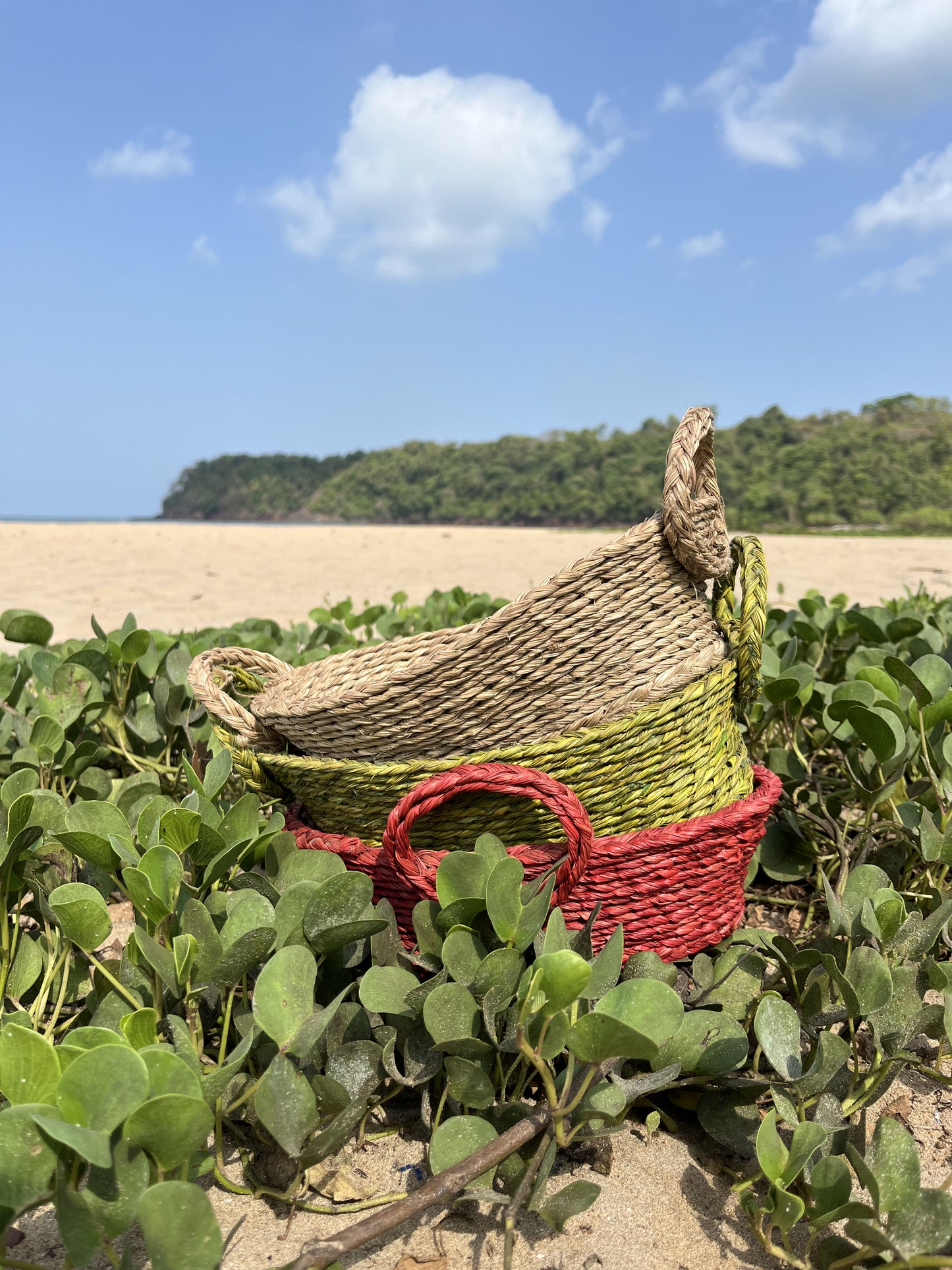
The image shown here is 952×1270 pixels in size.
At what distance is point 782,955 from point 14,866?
999 mm

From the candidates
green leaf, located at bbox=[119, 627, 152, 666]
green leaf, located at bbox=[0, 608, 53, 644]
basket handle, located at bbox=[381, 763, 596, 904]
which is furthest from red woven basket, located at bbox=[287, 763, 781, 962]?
green leaf, located at bbox=[0, 608, 53, 644]

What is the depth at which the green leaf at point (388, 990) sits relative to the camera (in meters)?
0.94

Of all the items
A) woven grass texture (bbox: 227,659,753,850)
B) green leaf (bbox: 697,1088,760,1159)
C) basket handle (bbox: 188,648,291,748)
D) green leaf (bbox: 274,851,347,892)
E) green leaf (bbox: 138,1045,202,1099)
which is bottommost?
green leaf (bbox: 697,1088,760,1159)

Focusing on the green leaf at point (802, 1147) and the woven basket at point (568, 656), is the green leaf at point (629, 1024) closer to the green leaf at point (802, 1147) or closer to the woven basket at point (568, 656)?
the green leaf at point (802, 1147)

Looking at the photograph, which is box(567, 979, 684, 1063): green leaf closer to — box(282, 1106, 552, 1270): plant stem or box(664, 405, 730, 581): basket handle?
box(282, 1106, 552, 1270): plant stem

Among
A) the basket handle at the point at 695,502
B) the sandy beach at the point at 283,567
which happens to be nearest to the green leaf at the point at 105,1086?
the basket handle at the point at 695,502

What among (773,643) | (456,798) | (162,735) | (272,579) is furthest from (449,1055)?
(272,579)

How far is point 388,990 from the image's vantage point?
962 millimetres

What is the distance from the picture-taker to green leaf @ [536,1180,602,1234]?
2.74ft

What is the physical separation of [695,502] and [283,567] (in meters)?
6.71

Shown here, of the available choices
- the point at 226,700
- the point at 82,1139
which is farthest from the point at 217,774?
the point at 82,1139

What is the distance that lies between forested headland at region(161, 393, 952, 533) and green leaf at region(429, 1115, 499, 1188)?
75.4 feet

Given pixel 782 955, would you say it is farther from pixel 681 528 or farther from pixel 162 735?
pixel 162 735

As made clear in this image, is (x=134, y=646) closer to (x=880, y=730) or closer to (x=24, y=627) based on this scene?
(x=24, y=627)
